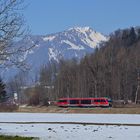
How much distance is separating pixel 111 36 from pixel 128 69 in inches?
1567

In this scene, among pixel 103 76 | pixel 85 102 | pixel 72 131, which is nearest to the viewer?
pixel 72 131

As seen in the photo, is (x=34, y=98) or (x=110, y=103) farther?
(x=34, y=98)

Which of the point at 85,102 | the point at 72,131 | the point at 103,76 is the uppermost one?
the point at 103,76

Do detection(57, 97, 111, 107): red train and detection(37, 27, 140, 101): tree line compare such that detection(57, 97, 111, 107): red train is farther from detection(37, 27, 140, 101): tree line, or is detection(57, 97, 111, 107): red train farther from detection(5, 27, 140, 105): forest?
detection(37, 27, 140, 101): tree line

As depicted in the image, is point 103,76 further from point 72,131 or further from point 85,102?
point 72,131

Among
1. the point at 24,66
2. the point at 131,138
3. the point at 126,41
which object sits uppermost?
the point at 126,41

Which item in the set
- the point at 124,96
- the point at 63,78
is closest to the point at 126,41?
the point at 63,78

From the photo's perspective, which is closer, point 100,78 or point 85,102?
point 85,102

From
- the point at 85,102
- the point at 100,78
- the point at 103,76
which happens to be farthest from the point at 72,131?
the point at 100,78

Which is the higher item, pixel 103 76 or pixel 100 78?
pixel 103 76

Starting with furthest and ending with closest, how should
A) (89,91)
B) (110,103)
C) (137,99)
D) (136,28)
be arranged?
(136,28), (89,91), (137,99), (110,103)

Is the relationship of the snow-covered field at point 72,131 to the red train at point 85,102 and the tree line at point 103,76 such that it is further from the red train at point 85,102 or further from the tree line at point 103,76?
the tree line at point 103,76

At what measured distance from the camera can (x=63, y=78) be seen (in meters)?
121

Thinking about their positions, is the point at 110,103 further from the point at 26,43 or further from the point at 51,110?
the point at 26,43
